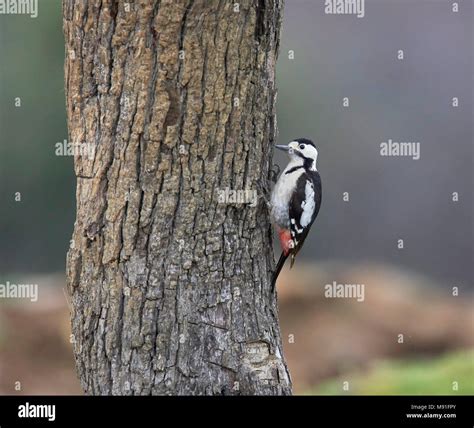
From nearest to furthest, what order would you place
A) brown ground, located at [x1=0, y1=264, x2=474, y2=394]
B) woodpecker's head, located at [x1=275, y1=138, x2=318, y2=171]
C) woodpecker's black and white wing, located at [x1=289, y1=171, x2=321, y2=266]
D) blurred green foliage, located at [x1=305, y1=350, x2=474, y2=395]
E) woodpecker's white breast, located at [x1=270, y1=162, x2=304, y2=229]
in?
woodpecker's white breast, located at [x1=270, y1=162, x2=304, y2=229]
woodpecker's black and white wing, located at [x1=289, y1=171, x2=321, y2=266]
woodpecker's head, located at [x1=275, y1=138, x2=318, y2=171]
blurred green foliage, located at [x1=305, y1=350, x2=474, y2=395]
brown ground, located at [x1=0, y1=264, x2=474, y2=394]

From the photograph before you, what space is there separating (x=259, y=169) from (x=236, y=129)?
1.04 ft

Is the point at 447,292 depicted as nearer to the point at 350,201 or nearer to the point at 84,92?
the point at 350,201

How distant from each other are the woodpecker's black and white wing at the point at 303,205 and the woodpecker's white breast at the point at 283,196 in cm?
4

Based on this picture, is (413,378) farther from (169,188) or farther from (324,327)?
(169,188)

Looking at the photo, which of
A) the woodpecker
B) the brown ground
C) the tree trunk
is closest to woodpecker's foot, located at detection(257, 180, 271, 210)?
the tree trunk

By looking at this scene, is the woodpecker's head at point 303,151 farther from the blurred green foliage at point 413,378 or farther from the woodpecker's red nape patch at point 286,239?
the blurred green foliage at point 413,378

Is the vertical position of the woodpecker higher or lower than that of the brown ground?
higher

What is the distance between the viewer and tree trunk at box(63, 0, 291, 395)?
387 centimetres

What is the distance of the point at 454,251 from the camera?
10141 mm

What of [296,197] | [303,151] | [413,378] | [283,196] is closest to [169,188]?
[283,196]

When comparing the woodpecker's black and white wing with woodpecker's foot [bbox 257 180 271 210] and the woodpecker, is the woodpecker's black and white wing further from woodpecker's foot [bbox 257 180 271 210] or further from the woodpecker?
woodpecker's foot [bbox 257 180 271 210]

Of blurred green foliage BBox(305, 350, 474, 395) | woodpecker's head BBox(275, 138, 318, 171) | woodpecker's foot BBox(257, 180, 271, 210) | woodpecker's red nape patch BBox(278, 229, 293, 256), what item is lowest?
blurred green foliage BBox(305, 350, 474, 395)

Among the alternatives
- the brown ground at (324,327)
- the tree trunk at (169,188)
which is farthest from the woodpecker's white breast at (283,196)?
the brown ground at (324,327)
